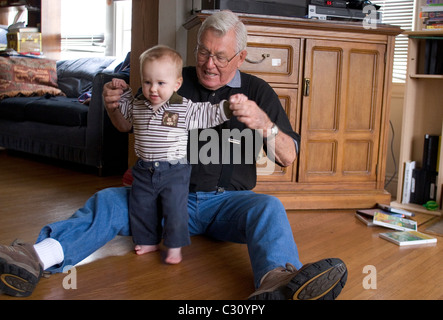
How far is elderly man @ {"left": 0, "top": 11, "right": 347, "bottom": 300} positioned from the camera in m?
1.33

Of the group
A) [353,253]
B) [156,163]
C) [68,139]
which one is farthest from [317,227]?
[68,139]

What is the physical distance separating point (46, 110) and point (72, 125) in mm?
302

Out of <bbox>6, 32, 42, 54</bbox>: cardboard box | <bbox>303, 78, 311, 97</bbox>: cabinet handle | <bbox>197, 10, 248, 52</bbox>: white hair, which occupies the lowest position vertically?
<bbox>303, 78, 311, 97</bbox>: cabinet handle

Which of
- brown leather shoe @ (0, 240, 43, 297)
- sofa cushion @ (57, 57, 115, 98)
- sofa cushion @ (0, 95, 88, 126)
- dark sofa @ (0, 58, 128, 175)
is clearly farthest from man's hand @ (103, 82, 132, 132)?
sofa cushion @ (57, 57, 115, 98)

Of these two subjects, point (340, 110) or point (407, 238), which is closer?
point (407, 238)

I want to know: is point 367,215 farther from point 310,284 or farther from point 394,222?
point 310,284

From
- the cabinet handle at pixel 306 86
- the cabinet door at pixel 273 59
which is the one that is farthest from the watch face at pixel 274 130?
the cabinet handle at pixel 306 86

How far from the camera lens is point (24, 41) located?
4832 millimetres

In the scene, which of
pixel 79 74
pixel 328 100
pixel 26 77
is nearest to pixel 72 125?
pixel 79 74

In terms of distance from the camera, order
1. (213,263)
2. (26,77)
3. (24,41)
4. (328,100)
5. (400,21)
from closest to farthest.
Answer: (213,263)
(328,100)
(400,21)
(26,77)
(24,41)

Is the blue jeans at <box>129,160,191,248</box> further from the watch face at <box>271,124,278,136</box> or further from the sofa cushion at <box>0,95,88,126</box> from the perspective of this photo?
the sofa cushion at <box>0,95,88,126</box>

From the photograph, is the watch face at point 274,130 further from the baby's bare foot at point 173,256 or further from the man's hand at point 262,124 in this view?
the baby's bare foot at point 173,256

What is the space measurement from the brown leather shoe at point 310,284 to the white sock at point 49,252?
0.61 meters

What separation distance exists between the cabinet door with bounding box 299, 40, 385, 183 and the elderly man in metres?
0.79
